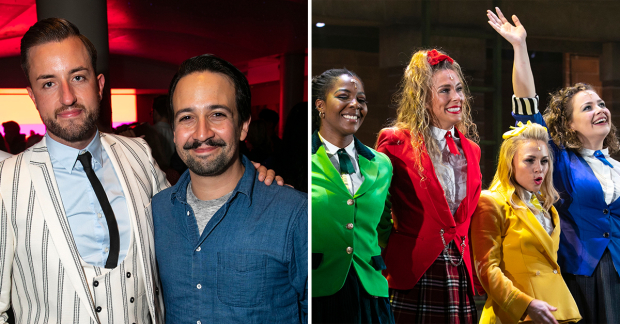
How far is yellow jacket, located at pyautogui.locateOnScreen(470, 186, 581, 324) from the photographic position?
228 cm

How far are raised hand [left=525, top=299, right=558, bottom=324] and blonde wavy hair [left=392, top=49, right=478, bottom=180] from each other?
857 mm

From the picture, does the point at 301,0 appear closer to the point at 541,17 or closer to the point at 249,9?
the point at 249,9

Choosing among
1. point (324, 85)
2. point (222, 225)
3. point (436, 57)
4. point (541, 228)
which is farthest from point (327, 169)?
point (541, 228)

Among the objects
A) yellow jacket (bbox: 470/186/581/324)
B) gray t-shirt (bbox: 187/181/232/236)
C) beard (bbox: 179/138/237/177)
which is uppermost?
beard (bbox: 179/138/237/177)

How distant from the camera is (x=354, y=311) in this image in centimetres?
236

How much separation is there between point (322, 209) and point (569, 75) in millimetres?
1443

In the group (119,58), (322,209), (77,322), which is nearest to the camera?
(77,322)

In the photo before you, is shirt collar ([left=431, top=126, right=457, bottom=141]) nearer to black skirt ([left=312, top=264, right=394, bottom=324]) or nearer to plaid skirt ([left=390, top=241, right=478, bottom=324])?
plaid skirt ([left=390, top=241, right=478, bottom=324])

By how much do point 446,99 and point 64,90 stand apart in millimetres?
1696

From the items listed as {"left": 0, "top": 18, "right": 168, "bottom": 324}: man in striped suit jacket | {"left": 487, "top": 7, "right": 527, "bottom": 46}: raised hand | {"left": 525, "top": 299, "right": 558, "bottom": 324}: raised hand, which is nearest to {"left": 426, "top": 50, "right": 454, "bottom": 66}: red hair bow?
{"left": 487, "top": 7, "right": 527, "bottom": 46}: raised hand

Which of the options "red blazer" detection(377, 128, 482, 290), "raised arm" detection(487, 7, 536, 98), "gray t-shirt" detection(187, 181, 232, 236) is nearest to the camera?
"gray t-shirt" detection(187, 181, 232, 236)

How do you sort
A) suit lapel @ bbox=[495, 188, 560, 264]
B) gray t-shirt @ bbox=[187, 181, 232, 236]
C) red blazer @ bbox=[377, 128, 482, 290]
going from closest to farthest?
1. gray t-shirt @ bbox=[187, 181, 232, 236]
2. red blazer @ bbox=[377, 128, 482, 290]
3. suit lapel @ bbox=[495, 188, 560, 264]

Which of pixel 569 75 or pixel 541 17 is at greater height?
pixel 541 17

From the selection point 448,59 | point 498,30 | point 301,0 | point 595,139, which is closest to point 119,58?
point 301,0
